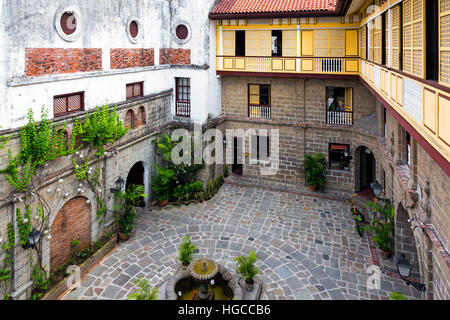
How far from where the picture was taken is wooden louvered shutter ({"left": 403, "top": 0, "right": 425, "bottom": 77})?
6.50 metres

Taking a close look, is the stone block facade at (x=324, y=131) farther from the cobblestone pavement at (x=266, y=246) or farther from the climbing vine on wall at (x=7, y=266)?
the climbing vine on wall at (x=7, y=266)

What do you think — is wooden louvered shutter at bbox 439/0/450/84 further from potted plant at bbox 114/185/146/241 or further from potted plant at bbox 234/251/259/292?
potted plant at bbox 114/185/146/241

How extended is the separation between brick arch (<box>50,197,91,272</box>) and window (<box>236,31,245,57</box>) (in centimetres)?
1079

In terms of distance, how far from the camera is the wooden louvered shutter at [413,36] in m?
6.50

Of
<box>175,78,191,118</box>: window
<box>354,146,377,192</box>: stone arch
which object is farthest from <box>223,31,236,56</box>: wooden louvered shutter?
<box>354,146,377,192</box>: stone arch

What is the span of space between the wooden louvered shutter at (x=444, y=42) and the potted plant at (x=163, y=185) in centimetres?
1247

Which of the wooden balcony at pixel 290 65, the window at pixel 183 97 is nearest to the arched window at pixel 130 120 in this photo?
the window at pixel 183 97

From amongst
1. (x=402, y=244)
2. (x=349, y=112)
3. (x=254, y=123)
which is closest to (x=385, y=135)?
(x=349, y=112)

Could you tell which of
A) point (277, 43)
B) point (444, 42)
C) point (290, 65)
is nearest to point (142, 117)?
point (290, 65)

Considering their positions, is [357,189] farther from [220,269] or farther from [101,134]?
[101,134]

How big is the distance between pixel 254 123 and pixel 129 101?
719 cm

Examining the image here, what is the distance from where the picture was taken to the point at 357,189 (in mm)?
Result: 17562

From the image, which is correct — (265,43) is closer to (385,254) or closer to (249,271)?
(385,254)

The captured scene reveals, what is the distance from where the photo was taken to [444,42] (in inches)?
215
